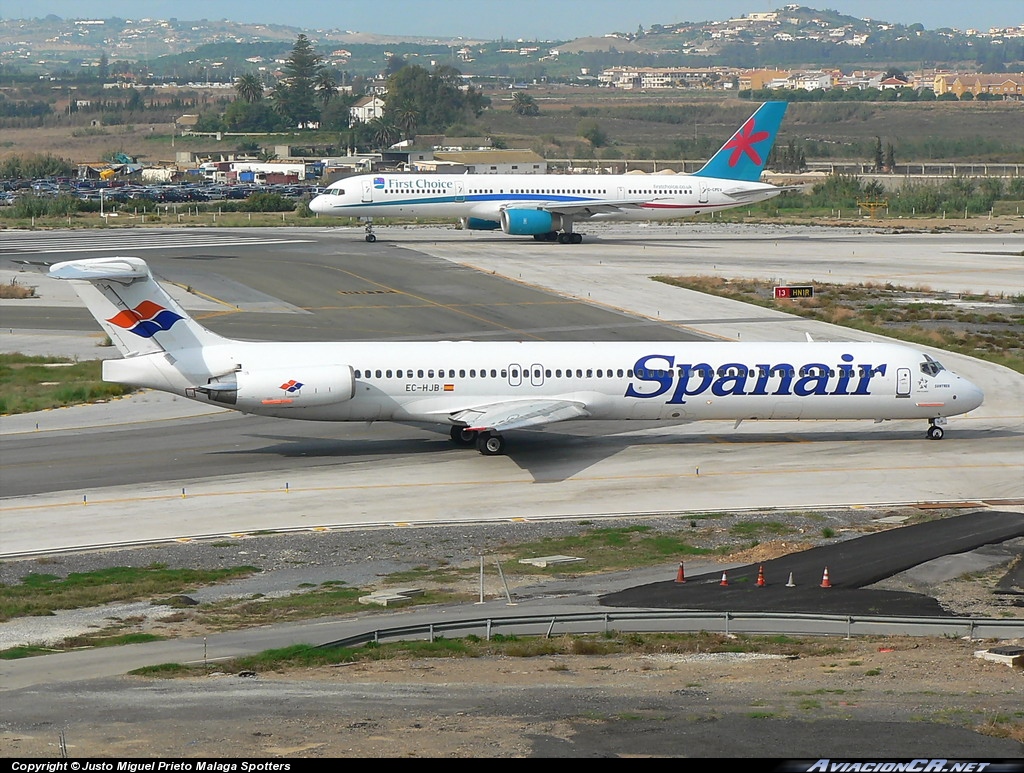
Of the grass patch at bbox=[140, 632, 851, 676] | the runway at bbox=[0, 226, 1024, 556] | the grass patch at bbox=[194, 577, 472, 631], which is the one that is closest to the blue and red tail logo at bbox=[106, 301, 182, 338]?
the runway at bbox=[0, 226, 1024, 556]

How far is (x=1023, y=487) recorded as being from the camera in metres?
39.1

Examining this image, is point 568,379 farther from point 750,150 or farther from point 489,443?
point 750,150

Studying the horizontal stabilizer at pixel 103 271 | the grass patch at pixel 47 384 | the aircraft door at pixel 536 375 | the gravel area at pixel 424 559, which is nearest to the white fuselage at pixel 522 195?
the grass patch at pixel 47 384

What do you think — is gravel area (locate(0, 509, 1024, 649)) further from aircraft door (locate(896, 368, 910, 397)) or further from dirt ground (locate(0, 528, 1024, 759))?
aircraft door (locate(896, 368, 910, 397))

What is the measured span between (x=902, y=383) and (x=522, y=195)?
57.8 metres

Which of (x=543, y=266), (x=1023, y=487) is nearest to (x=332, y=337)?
(x=543, y=266)

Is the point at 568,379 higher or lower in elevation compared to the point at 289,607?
higher

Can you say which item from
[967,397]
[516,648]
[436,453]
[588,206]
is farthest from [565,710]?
[588,206]

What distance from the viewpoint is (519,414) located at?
135ft

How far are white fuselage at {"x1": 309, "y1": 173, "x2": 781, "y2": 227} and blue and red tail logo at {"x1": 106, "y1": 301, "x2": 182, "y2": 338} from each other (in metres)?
57.6

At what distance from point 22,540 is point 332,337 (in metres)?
29.6

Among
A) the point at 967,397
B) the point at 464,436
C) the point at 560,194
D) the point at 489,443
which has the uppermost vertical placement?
the point at 560,194
